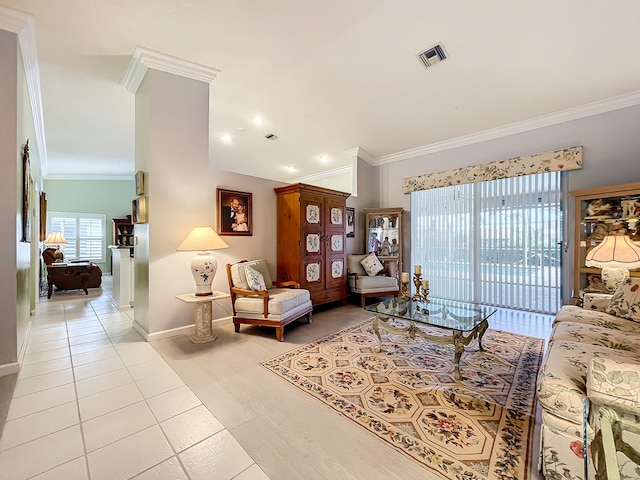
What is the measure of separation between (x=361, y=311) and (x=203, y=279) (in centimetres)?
251

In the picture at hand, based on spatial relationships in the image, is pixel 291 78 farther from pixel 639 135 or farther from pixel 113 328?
pixel 639 135

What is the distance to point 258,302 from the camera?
319cm

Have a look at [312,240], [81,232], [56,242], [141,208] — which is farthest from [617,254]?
[81,232]

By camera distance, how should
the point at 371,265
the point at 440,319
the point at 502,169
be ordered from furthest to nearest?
1. the point at 371,265
2. the point at 502,169
3. the point at 440,319

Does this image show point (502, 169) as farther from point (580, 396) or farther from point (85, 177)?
point (85, 177)

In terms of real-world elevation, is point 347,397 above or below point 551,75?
below

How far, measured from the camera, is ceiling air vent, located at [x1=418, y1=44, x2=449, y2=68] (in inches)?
121

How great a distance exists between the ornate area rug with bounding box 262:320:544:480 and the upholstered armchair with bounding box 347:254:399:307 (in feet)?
5.07

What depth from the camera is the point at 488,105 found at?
389 centimetres

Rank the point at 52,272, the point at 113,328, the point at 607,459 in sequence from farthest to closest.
Answer: the point at 52,272 → the point at 113,328 → the point at 607,459

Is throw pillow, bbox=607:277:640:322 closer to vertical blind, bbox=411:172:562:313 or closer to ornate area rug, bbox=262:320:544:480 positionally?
ornate area rug, bbox=262:320:544:480

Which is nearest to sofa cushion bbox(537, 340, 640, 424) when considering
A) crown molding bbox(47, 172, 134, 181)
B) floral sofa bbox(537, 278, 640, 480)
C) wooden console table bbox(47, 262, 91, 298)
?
floral sofa bbox(537, 278, 640, 480)

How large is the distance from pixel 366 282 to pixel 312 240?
1292 mm

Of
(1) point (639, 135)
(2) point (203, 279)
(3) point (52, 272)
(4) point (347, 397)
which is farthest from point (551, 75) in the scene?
(3) point (52, 272)
